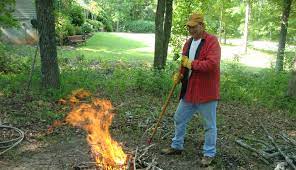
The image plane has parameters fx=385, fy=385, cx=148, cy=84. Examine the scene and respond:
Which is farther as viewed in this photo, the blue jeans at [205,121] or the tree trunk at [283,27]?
the tree trunk at [283,27]

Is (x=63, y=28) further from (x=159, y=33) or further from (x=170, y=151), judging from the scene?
(x=170, y=151)

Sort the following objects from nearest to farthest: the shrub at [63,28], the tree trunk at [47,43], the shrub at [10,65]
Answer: the tree trunk at [47,43], the shrub at [10,65], the shrub at [63,28]

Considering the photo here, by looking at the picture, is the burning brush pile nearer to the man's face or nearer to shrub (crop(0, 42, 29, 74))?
the man's face

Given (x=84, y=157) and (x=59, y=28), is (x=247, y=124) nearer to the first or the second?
(x=84, y=157)

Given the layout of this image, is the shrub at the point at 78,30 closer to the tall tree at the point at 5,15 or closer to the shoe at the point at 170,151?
the tall tree at the point at 5,15

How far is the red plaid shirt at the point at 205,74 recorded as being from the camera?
5543 millimetres

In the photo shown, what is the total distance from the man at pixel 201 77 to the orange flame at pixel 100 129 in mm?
1241

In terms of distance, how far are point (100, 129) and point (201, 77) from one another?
2.11 meters

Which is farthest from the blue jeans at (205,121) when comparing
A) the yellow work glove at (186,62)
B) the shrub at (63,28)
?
the shrub at (63,28)

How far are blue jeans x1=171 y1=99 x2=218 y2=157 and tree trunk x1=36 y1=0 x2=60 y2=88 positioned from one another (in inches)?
179

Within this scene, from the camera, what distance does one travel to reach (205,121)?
589 cm

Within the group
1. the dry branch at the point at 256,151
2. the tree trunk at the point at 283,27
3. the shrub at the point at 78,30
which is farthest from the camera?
the shrub at the point at 78,30

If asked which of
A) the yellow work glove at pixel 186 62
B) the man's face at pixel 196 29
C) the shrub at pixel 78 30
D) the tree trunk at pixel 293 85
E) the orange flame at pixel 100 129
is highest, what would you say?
the man's face at pixel 196 29

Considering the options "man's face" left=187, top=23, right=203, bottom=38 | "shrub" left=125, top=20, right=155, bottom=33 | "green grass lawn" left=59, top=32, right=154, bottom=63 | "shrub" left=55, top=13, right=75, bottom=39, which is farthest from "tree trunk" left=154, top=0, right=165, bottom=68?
"shrub" left=125, top=20, right=155, bottom=33
